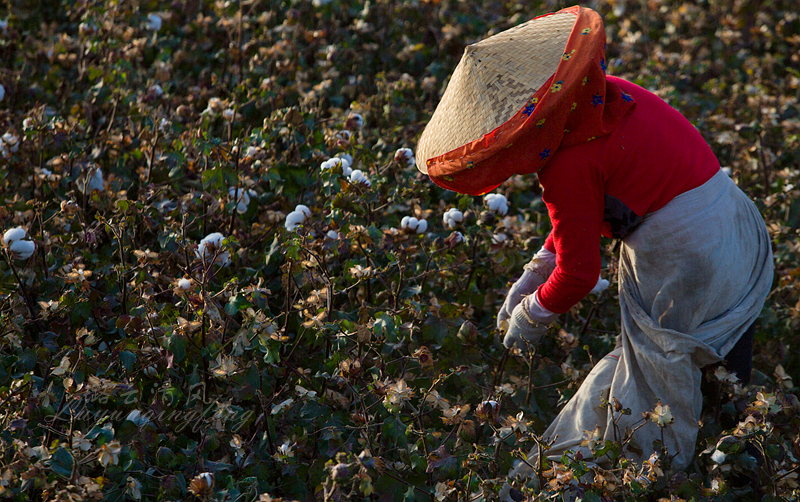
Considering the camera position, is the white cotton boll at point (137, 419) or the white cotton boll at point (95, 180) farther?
the white cotton boll at point (95, 180)

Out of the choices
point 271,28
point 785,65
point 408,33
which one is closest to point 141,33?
point 271,28

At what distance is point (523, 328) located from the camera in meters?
1.88

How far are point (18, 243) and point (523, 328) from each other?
1443 millimetres

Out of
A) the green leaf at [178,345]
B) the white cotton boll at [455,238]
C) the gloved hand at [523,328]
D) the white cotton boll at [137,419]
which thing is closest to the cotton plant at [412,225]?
the white cotton boll at [455,238]

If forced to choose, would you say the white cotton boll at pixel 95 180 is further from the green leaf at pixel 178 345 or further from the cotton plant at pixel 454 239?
the cotton plant at pixel 454 239

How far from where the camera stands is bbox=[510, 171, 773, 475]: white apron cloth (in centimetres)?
171

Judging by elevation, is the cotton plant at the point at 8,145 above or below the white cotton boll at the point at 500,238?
above

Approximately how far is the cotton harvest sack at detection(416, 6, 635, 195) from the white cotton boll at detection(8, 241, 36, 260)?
119 centimetres

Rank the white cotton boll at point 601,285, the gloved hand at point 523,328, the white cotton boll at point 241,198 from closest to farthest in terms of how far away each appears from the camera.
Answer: the gloved hand at point 523,328, the white cotton boll at point 601,285, the white cotton boll at point 241,198

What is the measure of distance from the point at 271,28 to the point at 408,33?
834mm

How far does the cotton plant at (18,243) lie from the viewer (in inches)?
76.7

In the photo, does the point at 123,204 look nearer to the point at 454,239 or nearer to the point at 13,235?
the point at 13,235

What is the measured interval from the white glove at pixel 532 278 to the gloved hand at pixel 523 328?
0.08 metres

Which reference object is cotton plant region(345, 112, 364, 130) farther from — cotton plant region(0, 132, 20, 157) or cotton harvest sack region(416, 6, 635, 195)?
cotton plant region(0, 132, 20, 157)
